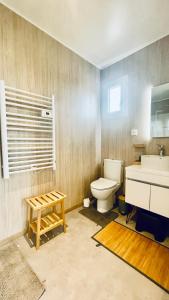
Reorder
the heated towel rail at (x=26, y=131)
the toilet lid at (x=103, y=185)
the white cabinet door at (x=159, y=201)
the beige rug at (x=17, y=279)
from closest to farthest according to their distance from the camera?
1. the beige rug at (x=17, y=279)
2. the heated towel rail at (x=26, y=131)
3. the white cabinet door at (x=159, y=201)
4. the toilet lid at (x=103, y=185)

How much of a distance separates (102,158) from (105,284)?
6.20ft

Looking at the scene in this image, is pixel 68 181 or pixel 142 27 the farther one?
pixel 68 181

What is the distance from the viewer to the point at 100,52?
87.0 inches

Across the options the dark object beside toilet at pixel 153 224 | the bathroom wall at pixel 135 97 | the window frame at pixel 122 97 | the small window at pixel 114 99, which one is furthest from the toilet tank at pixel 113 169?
the small window at pixel 114 99

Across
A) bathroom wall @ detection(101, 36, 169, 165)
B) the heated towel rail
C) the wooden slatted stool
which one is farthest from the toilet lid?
the heated towel rail

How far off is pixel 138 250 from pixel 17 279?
3.91 ft

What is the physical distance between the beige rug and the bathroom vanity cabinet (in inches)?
51.7

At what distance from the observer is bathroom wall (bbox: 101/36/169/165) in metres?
1.95

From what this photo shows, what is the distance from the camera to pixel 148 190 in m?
1.68

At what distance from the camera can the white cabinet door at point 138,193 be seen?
1.70 m

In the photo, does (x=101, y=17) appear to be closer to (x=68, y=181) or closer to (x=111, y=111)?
(x=111, y=111)

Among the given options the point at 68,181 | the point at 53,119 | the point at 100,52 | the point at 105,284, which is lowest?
the point at 105,284

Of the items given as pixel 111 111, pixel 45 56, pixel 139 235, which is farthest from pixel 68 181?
pixel 45 56

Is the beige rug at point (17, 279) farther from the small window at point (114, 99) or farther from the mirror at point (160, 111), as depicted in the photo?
the small window at point (114, 99)
